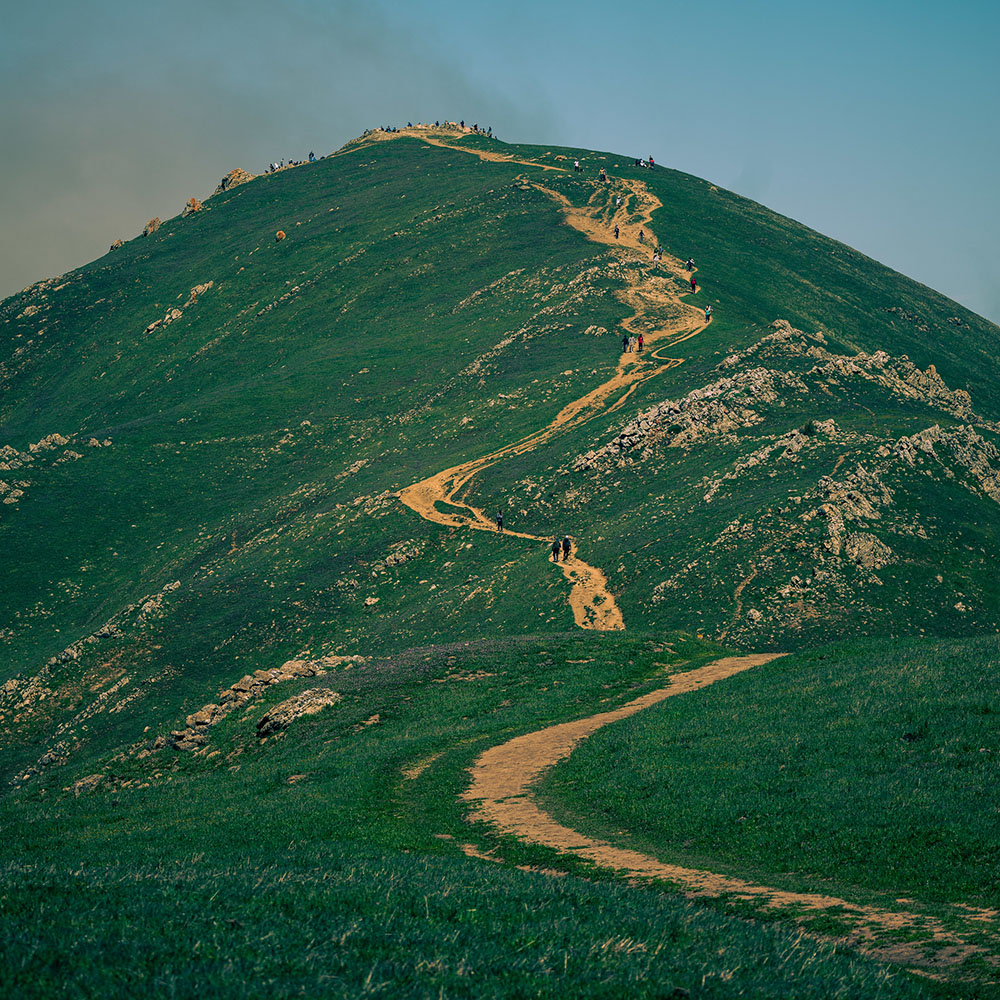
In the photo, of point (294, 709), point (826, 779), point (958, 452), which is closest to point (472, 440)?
point (958, 452)

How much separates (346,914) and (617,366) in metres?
102

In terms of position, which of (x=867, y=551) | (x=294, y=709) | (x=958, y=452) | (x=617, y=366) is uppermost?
(x=617, y=366)

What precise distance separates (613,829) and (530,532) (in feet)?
182

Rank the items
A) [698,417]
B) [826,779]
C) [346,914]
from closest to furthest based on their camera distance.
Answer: [346,914] → [826,779] → [698,417]

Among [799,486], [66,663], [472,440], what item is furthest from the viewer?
[472,440]

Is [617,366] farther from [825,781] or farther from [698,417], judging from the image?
[825,781]

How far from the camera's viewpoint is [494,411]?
361 feet

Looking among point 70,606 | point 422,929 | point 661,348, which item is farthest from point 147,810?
point 661,348

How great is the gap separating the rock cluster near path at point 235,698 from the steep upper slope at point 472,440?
41.5 feet

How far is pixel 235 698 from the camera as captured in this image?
49.2 m

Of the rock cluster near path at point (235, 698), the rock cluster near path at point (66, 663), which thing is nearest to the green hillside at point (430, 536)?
the rock cluster near path at point (235, 698)

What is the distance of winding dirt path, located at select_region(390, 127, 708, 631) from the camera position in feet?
216

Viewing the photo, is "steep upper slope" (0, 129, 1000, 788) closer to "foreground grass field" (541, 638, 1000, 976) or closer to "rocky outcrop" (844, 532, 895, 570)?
"rocky outcrop" (844, 532, 895, 570)

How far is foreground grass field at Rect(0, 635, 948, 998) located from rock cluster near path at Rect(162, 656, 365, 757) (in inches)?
471
